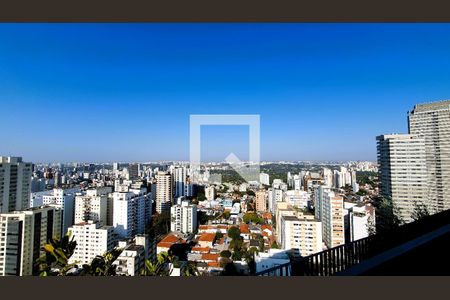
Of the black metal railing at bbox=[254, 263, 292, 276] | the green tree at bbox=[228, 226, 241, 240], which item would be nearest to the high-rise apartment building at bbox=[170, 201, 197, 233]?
the green tree at bbox=[228, 226, 241, 240]

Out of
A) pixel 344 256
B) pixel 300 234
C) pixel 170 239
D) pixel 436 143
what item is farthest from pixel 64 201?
pixel 436 143

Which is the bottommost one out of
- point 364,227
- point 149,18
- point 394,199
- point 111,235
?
point 111,235

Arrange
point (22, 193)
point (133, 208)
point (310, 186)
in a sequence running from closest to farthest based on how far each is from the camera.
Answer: point (22, 193), point (310, 186), point (133, 208)

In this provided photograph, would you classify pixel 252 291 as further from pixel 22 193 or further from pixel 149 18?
pixel 22 193

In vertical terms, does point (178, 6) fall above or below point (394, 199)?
above

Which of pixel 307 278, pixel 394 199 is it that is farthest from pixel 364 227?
pixel 307 278

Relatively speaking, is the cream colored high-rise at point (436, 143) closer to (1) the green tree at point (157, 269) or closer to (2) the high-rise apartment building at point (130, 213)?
(1) the green tree at point (157, 269)

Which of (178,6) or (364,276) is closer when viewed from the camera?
(364,276)
